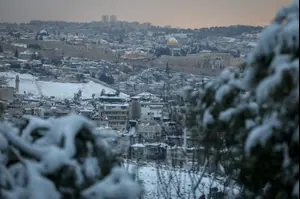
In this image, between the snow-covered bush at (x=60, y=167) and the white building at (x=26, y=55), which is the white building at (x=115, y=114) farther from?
the white building at (x=26, y=55)

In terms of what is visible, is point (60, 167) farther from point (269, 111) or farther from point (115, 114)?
point (115, 114)

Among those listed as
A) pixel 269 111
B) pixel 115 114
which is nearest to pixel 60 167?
pixel 269 111

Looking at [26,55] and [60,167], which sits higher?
[60,167]

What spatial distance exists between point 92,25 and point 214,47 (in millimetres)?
38236

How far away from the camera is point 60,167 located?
2.03 m

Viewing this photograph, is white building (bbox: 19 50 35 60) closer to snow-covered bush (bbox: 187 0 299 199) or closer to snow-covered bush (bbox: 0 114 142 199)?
snow-covered bush (bbox: 187 0 299 199)

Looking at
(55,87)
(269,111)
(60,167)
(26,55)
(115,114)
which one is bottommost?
(55,87)

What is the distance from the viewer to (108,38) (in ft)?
277

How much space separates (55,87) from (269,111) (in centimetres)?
3630

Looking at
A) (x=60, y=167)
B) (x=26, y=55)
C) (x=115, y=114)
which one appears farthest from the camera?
(x=26, y=55)

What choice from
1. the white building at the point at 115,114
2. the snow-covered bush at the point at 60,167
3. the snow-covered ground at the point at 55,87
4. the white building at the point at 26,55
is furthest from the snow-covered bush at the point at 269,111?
the white building at the point at 26,55

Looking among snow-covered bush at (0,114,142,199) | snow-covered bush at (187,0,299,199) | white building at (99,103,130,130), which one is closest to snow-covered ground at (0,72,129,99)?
white building at (99,103,130,130)

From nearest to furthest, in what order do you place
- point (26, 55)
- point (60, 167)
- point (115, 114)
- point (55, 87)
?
point (60, 167)
point (115, 114)
point (55, 87)
point (26, 55)

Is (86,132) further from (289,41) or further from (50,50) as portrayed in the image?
(50,50)
